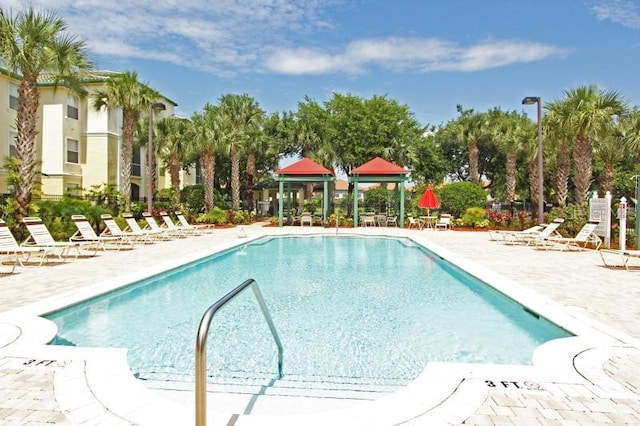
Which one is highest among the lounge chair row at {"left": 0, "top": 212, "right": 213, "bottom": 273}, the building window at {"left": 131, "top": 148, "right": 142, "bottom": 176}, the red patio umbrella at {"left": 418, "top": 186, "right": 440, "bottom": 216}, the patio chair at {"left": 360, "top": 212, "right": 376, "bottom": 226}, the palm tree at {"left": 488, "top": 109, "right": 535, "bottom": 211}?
the palm tree at {"left": 488, "top": 109, "right": 535, "bottom": 211}

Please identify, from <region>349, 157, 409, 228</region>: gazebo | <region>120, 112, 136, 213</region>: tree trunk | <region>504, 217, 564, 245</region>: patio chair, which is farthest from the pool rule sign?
<region>120, 112, 136, 213</region>: tree trunk

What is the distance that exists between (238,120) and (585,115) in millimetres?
20692

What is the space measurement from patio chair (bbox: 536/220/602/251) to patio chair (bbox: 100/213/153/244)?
14262 mm

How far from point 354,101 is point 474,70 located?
345 inches

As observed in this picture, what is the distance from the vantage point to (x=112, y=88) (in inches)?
830

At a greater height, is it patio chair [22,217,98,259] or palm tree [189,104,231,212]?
palm tree [189,104,231,212]

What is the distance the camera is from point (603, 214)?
1556 cm

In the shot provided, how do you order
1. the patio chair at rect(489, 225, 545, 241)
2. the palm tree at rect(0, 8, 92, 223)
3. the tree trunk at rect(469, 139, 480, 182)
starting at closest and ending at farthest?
the palm tree at rect(0, 8, 92, 223) → the patio chair at rect(489, 225, 545, 241) → the tree trunk at rect(469, 139, 480, 182)

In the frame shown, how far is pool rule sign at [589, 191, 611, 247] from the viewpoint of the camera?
1505 cm

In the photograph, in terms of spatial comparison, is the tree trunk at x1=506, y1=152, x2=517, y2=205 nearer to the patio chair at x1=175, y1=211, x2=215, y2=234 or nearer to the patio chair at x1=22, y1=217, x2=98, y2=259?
the patio chair at x1=175, y1=211, x2=215, y2=234

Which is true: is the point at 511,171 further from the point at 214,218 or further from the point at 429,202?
the point at 214,218

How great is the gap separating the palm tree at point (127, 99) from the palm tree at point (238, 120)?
710 cm

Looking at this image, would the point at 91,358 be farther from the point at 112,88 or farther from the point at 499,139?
the point at 499,139

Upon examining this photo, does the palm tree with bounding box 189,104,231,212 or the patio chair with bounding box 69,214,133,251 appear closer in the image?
the patio chair with bounding box 69,214,133,251
